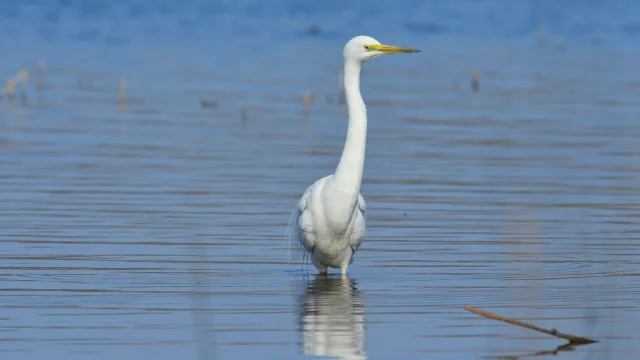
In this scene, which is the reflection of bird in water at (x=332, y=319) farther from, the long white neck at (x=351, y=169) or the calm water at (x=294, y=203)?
the long white neck at (x=351, y=169)

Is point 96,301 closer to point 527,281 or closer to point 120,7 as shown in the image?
point 527,281

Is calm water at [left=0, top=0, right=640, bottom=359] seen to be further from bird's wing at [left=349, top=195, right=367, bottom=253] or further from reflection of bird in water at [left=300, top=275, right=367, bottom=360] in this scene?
bird's wing at [left=349, top=195, right=367, bottom=253]

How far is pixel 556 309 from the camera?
863 cm

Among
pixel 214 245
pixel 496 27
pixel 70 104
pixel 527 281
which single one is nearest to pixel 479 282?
pixel 527 281

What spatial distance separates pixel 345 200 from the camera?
32.4ft

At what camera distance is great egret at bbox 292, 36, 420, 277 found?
985cm

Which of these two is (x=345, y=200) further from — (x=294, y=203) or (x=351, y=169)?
(x=294, y=203)

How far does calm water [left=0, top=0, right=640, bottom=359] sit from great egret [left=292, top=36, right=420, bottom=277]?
283mm

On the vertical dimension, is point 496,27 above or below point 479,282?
above

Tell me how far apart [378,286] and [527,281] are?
40.8 inches

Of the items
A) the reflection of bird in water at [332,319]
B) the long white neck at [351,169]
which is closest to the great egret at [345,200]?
the long white neck at [351,169]

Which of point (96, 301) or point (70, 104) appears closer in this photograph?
point (96, 301)

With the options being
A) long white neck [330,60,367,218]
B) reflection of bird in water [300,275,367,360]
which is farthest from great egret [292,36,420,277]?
reflection of bird in water [300,275,367,360]

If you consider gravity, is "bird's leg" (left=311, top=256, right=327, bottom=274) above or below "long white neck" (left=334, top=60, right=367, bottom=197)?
below
